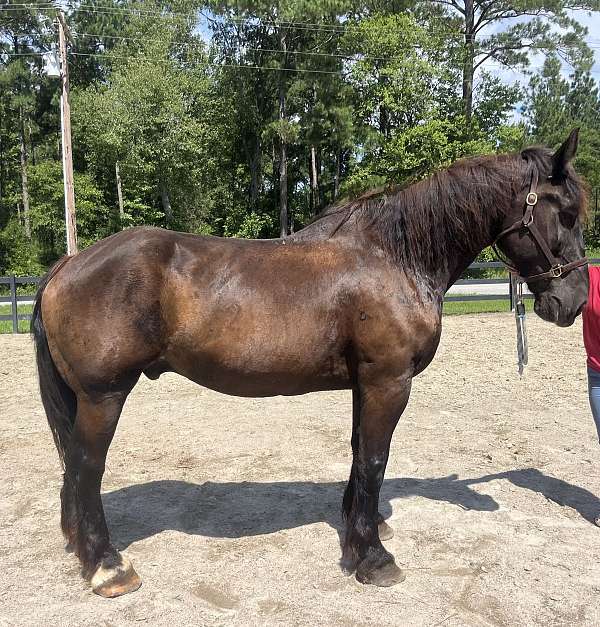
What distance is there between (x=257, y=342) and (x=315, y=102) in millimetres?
24909

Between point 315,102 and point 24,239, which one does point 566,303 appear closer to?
point 315,102

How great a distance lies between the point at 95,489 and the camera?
2.91 meters

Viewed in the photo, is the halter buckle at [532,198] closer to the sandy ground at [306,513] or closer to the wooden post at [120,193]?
the sandy ground at [306,513]

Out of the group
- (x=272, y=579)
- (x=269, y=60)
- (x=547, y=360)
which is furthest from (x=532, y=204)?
(x=269, y=60)

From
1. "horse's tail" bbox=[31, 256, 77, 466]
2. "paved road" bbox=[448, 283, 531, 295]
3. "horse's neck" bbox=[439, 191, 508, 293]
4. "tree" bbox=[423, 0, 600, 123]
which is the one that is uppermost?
"tree" bbox=[423, 0, 600, 123]

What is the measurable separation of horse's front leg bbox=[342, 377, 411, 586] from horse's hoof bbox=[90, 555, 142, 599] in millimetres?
1167

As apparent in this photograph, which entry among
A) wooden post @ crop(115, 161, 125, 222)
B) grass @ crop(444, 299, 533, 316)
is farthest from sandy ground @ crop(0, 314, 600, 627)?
wooden post @ crop(115, 161, 125, 222)

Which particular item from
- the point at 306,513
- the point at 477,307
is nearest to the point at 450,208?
the point at 306,513

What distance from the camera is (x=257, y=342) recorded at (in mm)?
2775

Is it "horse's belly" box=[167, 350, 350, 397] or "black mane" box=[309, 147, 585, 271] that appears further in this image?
"black mane" box=[309, 147, 585, 271]

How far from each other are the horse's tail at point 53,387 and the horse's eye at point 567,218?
271cm

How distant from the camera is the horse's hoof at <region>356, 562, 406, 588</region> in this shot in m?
2.88

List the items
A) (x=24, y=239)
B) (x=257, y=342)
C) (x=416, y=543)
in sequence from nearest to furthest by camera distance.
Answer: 1. (x=257, y=342)
2. (x=416, y=543)
3. (x=24, y=239)

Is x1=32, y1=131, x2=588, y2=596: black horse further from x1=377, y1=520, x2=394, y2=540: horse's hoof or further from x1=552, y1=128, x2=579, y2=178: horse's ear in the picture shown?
x1=377, y1=520, x2=394, y2=540: horse's hoof
